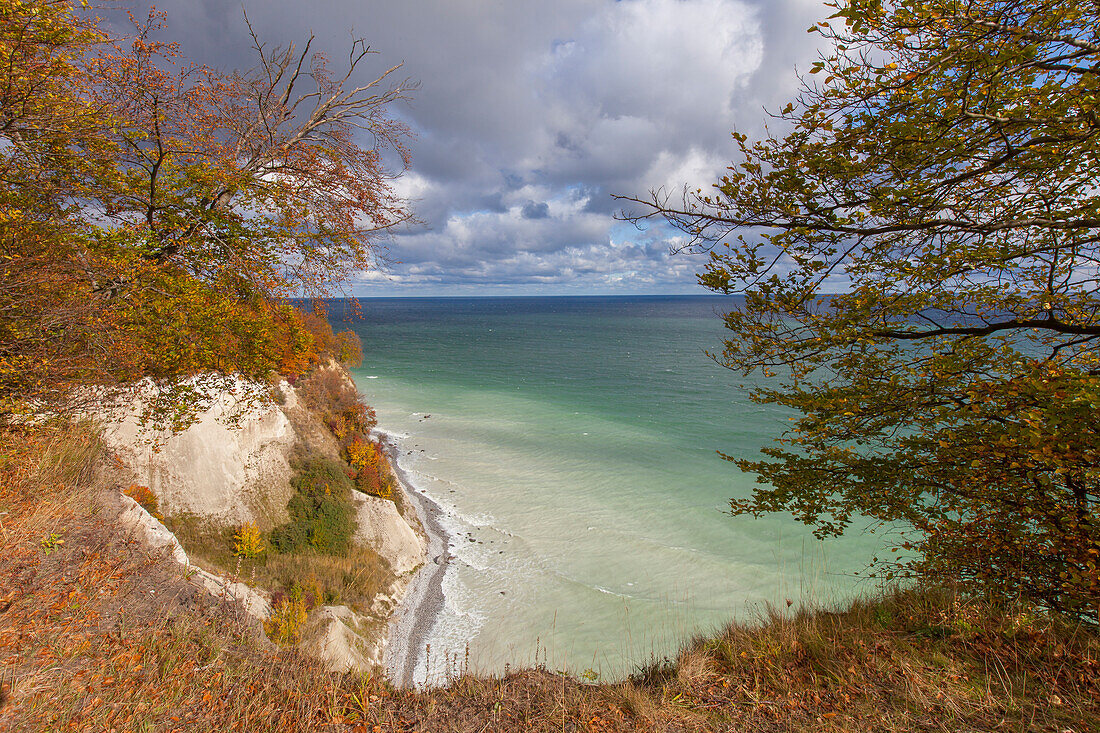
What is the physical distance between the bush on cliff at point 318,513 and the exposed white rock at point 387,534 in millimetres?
421

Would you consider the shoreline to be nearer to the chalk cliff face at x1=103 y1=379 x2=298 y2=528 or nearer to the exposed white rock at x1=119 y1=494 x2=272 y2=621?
the exposed white rock at x1=119 y1=494 x2=272 y2=621

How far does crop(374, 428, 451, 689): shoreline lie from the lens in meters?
12.8

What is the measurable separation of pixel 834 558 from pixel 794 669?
1700cm

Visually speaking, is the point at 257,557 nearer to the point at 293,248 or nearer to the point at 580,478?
the point at 293,248

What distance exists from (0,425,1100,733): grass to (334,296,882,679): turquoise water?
1.14 m

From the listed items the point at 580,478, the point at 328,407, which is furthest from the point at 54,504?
the point at 580,478

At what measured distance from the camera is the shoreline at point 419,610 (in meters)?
12.8

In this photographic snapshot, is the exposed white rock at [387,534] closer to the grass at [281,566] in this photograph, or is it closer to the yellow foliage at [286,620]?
the grass at [281,566]

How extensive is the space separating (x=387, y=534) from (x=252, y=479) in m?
5.10

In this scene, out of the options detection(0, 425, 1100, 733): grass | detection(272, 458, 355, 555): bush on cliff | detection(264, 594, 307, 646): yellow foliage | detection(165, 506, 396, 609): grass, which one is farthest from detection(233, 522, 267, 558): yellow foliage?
detection(0, 425, 1100, 733): grass

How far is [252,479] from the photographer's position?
15.9 meters

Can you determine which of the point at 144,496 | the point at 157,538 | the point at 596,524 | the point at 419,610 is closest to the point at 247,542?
the point at 144,496

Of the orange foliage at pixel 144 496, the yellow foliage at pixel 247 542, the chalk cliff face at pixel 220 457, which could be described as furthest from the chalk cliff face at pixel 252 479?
the yellow foliage at pixel 247 542

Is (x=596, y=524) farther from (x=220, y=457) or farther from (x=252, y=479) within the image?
(x=220, y=457)
